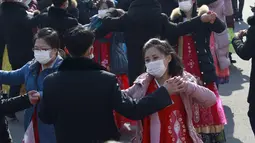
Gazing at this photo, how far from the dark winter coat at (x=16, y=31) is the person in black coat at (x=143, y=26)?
1390mm

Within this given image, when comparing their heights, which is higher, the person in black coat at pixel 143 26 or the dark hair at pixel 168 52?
the dark hair at pixel 168 52

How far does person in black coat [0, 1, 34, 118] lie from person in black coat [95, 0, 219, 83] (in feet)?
4.57

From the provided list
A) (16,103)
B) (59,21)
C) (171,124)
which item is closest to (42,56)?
(16,103)

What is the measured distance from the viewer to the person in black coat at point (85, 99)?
125 inches

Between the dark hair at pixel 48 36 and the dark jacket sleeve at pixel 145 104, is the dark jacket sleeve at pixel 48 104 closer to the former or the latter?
the dark jacket sleeve at pixel 145 104

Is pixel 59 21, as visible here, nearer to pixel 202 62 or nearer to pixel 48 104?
pixel 202 62

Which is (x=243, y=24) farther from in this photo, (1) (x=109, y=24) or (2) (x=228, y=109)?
(1) (x=109, y=24)

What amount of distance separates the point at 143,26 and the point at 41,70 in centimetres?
137

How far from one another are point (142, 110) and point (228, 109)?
158 inches

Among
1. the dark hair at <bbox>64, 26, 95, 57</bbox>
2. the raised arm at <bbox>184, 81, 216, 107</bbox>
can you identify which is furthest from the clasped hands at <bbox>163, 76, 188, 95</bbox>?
the dark hair at <bbox>64, 26, 95, 57</bbox>

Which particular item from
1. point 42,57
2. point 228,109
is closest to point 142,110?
point 42,57

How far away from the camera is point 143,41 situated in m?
5.27

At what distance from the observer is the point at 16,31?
638cm

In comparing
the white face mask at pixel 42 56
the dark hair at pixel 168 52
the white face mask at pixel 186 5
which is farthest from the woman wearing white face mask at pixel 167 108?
the white face mask at pixel 186 5
